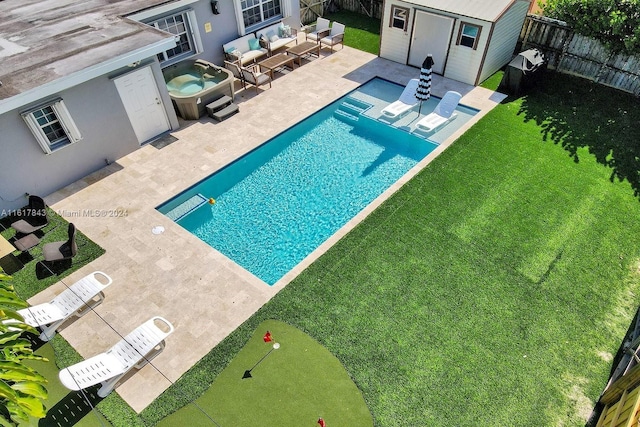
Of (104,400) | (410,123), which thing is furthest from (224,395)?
(410,123)

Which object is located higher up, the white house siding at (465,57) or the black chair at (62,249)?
the white house siding at (465,57)

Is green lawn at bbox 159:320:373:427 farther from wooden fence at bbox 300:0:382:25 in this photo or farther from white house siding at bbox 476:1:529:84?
wooden fence at bbox 300:0:382:25

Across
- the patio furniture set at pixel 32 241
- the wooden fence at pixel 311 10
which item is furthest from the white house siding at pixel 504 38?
the patio furniture set at pixel 32 241

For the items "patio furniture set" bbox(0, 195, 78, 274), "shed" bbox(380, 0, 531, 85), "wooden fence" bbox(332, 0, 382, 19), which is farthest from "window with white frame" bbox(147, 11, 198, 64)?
"wooden fence" bbox(332, 0, 382, 19)

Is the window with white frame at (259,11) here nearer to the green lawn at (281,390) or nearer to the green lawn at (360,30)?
the green lawn at (360,30)

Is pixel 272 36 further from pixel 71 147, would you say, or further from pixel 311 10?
pixel 71 147

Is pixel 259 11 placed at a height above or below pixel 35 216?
above

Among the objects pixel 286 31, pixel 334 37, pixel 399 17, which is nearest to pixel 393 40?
pixel 399 17
